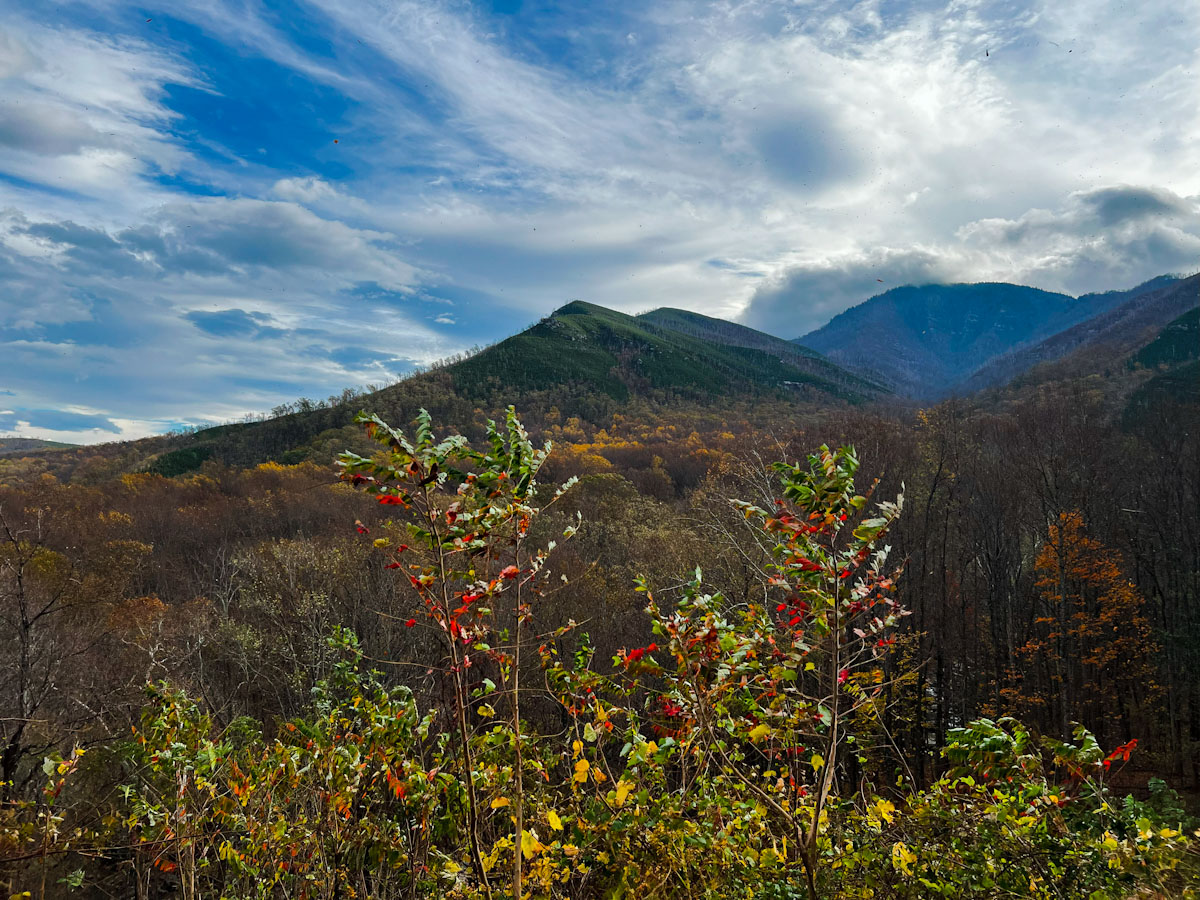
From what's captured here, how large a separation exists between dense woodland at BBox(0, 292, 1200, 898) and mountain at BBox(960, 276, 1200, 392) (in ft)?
175

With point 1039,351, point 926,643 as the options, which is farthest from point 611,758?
point 1039,351

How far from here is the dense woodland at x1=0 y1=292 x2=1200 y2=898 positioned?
318 centimetres

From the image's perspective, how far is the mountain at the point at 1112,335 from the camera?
10756cm

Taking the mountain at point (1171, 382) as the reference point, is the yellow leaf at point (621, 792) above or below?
below

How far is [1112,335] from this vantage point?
419 ft

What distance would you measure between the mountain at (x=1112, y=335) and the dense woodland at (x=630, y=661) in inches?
2095

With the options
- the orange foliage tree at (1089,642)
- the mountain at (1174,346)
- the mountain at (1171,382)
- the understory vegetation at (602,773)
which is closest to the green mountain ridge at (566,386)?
the mountain at (1174,346)

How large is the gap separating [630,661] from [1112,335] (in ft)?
537

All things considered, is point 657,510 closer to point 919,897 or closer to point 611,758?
point 611,758

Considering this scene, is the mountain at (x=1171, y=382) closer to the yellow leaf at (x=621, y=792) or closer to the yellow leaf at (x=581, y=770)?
the yellow leaf at (x=621, y=792)

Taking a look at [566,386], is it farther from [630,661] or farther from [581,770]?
[630,661]

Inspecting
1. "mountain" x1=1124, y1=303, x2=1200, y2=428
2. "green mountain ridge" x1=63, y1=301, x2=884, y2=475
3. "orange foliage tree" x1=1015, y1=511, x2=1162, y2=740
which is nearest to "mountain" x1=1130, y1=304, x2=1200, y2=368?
"mountain" x1=1124, y1=303, x2=1200, y2=428

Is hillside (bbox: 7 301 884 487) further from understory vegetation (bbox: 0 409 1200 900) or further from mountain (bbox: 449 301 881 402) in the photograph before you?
understory vegetation (bbox: 0 409 1200 900)

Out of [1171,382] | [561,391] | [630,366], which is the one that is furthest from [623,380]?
[1171,382]
